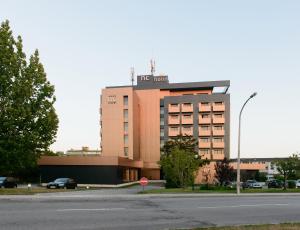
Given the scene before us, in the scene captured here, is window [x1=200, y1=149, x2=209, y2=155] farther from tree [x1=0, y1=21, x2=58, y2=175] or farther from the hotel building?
tree [x1=0, y1=21, x2=58, y2=175]

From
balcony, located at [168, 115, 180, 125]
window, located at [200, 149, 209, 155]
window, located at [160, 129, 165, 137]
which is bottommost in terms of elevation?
window, located at [200, 149, 209, 155]

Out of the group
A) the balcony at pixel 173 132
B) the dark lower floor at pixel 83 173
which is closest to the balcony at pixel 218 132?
the balcony at pixel 173 132

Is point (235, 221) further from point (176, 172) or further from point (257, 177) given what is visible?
point (257, 177)

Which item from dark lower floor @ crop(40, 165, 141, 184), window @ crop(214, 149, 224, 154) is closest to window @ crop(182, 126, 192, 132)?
window @ crop(214, 149, 224, 154)

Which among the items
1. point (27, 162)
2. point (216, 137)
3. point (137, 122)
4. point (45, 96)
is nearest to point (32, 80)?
point (45, 96)

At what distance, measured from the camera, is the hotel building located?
84062 mm

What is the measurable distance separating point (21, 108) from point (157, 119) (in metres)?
64.3

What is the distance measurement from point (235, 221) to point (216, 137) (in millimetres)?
79466

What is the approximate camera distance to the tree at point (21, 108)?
30.9 m

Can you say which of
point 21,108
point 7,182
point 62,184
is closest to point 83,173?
point 62,184

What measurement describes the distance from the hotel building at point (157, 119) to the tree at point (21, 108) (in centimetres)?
4369

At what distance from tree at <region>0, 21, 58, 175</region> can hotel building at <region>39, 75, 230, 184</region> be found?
1720 inches

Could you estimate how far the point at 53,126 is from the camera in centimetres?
3319

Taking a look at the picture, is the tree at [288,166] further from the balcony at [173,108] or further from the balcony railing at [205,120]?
the balcony at [173,108]
